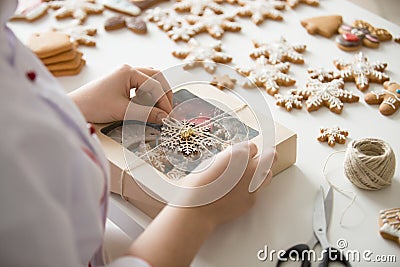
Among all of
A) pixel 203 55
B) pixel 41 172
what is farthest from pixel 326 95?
pixel 41 172

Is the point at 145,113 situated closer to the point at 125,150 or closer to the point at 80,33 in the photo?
the point at 125,150

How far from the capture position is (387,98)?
115cm

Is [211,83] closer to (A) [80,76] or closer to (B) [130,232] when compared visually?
(A) [80,76]

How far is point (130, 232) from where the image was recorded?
0.90 m

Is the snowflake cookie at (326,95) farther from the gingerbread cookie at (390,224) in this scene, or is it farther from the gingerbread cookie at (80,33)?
the gingerbread cookie at (80,33)

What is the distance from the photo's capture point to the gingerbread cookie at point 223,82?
1170 millimetres

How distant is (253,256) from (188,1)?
80 cm

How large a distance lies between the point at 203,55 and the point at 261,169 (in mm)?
440

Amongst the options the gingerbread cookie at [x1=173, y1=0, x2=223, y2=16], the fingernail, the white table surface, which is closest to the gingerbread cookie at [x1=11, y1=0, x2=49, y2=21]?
the white table surface

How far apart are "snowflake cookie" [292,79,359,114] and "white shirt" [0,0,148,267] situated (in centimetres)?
64

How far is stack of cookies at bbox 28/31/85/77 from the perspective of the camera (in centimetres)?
123

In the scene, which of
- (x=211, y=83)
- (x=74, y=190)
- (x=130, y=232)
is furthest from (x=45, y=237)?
(x=211, y=83)

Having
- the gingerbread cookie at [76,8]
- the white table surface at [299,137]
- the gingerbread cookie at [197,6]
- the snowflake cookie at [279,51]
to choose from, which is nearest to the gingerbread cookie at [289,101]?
the white table surface at [299,137]

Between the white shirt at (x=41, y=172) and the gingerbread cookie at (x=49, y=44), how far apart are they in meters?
0.65
